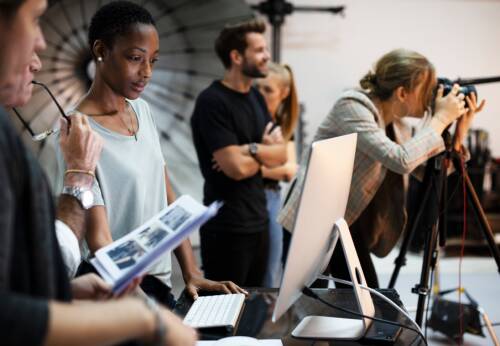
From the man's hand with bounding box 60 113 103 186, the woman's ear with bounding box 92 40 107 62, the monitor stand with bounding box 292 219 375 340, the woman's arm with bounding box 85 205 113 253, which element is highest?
the woman's ear with bounding box 92 40 107 62

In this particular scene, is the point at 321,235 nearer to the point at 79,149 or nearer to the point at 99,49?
the point at 79,149

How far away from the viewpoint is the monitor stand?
1.12 meters

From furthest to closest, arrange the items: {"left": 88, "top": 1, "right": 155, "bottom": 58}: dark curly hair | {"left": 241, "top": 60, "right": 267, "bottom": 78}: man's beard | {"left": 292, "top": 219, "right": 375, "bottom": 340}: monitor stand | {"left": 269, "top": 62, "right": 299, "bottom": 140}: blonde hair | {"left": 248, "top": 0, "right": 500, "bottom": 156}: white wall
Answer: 1. {"left": 248, "top": 0, "right": 500, "bottom": 156}: white wall
2. {"left": 269, "top": 62, "right": 299, "bottom": 140}: blonde hair
3. {"left": 241, "top": 60, "right": 267, "bottom": 78}: man's beard
4. {"left": 88, "top": 1, "right": 155, "bottom": 58}: dark curly hair
5. {"left": 292, "top": 219, "right": 375, "bottom": 340}: monitor stand

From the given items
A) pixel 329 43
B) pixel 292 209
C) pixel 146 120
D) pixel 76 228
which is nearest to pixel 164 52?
pixel 329 43

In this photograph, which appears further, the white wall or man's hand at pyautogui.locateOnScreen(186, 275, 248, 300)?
the white wall

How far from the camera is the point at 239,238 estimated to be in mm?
2064

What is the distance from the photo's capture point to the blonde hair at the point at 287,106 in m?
2.82

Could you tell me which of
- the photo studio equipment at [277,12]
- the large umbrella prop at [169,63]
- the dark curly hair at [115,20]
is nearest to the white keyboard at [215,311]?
the dark curly hair at [115,20]

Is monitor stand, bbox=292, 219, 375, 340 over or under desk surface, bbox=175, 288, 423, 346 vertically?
over

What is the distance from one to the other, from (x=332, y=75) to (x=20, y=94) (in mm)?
3692

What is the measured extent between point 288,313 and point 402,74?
38.2 inches

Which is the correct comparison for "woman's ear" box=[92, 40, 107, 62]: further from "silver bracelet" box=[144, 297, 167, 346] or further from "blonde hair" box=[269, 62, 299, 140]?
"blonde hair" box=[269, 62, 299, 140]

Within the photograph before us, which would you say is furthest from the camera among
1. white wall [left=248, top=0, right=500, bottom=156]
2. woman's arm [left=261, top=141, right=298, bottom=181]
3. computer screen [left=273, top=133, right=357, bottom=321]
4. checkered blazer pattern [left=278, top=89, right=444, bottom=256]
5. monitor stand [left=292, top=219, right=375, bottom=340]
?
white wall [left=248, top=0, right=500, bottom=156]

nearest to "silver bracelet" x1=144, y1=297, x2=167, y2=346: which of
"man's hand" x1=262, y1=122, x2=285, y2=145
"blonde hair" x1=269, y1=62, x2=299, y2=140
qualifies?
"man's hand" x1=262, y1=122, x2=285, y2=145
